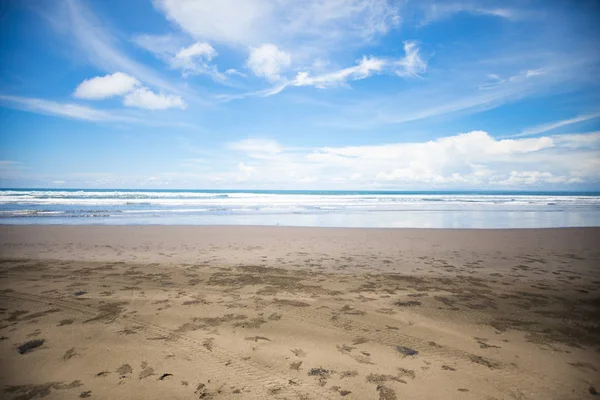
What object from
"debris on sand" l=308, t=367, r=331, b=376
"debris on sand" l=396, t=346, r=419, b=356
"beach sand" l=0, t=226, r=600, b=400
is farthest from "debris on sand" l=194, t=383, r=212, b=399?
"debris on sand" l=396, t=346, r=419, b=356

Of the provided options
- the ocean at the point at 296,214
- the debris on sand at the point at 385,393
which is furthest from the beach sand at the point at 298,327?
the ocean at the point at 296,214

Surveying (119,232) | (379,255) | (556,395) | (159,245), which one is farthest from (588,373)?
(119,232)

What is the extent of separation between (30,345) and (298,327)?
3.63 meters

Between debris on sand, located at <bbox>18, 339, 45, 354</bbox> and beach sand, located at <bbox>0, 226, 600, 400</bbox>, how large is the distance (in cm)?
3

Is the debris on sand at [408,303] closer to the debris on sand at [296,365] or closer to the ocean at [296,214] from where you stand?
the debris on sand at [296,365]

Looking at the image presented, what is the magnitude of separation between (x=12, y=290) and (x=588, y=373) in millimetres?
9504

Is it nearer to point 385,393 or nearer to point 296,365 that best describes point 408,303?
point 385,393

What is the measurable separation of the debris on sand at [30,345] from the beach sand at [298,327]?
3 centimetres

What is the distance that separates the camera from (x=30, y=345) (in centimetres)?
363

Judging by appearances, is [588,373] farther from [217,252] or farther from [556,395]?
[217,252]

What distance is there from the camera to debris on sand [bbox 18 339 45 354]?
350cm

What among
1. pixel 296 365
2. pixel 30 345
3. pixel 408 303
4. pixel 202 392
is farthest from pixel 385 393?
pixel 30 345

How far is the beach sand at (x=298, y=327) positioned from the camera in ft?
9.80

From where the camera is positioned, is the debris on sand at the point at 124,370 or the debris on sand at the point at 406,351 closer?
the debris on sand at the point at 124,370
